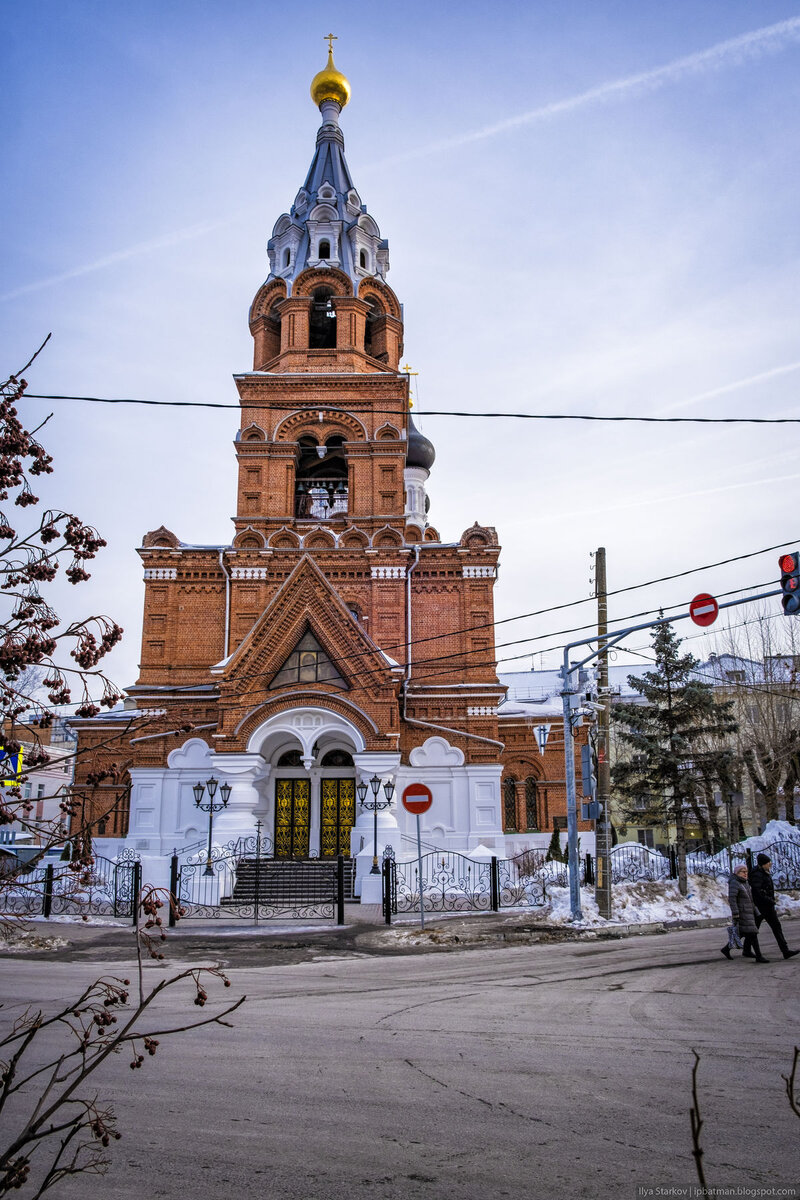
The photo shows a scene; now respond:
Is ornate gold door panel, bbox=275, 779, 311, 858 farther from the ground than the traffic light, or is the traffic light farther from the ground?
the traffic light

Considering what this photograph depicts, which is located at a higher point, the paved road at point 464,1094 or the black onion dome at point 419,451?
the black onion dome at point 419,451

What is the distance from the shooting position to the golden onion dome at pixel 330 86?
37.2 m

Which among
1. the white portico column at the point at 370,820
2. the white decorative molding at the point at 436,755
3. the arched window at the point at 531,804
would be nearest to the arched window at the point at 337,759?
the white portico column at the point at 370,820

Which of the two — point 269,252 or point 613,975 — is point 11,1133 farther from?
point 269,252

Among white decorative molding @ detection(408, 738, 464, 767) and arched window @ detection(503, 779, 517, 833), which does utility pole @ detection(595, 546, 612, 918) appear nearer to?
white decorative molding @ detection(408, 738, 464, 767)

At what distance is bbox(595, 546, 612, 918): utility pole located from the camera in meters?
17.4

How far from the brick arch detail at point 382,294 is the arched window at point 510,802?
18.1 m

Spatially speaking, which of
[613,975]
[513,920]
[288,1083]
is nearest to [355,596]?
[513,920]

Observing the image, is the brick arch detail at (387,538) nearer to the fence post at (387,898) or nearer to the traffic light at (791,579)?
the fence post at (387,898)

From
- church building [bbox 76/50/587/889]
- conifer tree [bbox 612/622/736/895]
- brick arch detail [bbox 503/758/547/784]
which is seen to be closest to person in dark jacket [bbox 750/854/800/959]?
conifer tree [bbox 612/622/736/895]

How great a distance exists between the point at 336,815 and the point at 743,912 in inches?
641

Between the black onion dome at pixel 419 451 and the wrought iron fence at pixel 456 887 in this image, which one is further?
the black onion dome at pixel 419 451

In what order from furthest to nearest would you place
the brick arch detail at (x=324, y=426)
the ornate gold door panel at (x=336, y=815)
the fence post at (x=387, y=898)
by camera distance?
1. the brick arch detail at (x=324, y=426)
2. the ornate gold door panel at (x=336, y=815)
3. the fence post at (x=387, y=898)

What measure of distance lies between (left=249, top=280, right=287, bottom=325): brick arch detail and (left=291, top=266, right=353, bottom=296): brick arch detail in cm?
116
